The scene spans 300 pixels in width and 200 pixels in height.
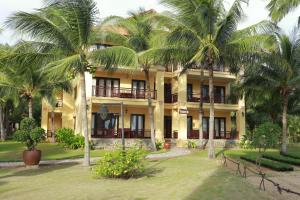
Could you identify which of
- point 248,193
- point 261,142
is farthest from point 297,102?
point 248,193

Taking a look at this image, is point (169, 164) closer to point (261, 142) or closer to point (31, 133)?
point (261, 142)

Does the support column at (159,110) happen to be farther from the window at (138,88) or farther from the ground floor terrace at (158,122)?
the window at (138,88)

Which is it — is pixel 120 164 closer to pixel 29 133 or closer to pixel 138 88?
pixel 29 133

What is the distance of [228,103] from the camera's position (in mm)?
35969

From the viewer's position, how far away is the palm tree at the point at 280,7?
16.9 m

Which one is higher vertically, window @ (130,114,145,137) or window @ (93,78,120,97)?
window @ (93,78,120,97)

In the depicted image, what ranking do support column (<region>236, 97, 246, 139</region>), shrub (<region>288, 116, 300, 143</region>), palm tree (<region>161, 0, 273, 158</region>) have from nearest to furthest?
palm tree (<region>161, 0, 273, 158</region>), support column (<region>236, 97, 246, 139</region>), shrub (<region>288, 116, 300, 143</region>)

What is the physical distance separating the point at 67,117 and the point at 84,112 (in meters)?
20.7

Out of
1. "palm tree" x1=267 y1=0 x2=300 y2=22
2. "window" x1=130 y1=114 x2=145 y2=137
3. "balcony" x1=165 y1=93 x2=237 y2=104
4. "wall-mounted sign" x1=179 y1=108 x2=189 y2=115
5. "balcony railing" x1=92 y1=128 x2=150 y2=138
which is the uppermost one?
"palm tree" x1=267 y1=0 x2=300 y2=22

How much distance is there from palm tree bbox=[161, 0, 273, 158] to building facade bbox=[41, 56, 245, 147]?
10.3m

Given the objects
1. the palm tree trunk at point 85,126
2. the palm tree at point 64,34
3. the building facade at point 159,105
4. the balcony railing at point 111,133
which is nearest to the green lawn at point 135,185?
the palm tree trunk at point 85,126

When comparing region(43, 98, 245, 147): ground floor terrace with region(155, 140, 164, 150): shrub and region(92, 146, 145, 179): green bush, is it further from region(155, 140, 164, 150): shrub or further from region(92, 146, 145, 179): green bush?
region(92, 146, 145, 179): green bush

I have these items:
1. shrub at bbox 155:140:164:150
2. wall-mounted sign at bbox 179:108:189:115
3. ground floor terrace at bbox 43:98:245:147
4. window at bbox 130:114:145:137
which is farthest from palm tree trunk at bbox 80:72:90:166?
window at bbox 130:114:145:137

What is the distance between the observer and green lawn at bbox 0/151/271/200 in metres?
12.1
